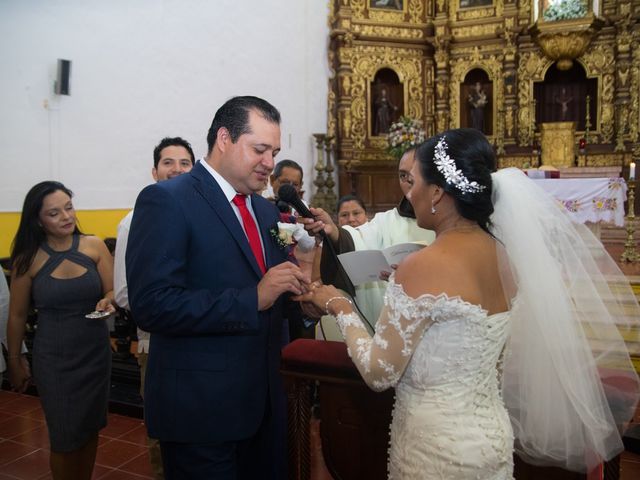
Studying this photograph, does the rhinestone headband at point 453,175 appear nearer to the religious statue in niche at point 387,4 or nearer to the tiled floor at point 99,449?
the tiled floor at point 99,449

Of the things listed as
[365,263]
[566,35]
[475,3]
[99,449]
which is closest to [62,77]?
[99,449]

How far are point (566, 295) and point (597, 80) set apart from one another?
366 inches

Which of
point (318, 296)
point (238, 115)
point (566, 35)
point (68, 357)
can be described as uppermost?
point (566, 35)

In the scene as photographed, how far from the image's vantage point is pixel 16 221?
7.66 m

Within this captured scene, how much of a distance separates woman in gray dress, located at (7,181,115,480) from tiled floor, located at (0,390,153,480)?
2.51ft

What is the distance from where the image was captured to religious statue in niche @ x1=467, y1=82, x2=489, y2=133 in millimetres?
10219

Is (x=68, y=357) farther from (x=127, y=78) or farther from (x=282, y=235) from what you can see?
(x=127, y=78)

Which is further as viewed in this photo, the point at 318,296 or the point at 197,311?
the point at 318,296

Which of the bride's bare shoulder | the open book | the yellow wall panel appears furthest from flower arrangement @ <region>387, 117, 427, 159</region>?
the bride's bare shoulder

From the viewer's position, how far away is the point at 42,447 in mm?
4082

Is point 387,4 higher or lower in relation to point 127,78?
higher

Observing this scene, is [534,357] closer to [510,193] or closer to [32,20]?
[510,193]

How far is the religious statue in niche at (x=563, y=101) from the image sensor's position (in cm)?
1020

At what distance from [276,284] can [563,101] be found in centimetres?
974
